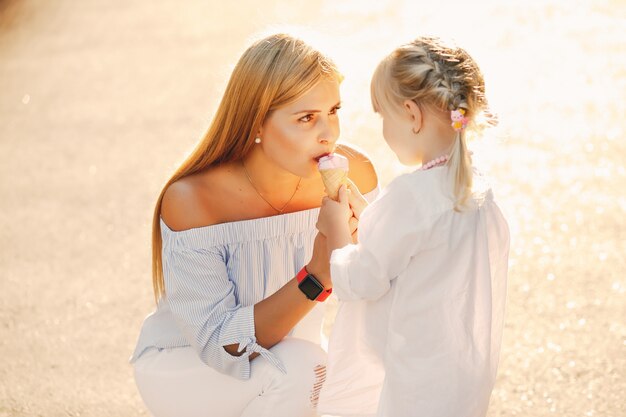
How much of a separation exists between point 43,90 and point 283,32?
15.6 ft

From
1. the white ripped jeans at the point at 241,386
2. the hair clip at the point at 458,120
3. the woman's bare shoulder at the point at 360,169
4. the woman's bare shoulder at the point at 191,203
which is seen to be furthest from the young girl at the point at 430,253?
the woman's bare shoulder at the point at 360,169

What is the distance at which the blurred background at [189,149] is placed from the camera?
3.72 m

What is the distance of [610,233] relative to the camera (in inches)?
177

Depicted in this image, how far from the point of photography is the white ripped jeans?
2918mm

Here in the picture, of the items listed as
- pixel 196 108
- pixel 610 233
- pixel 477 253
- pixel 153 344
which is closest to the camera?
pixel 477 253

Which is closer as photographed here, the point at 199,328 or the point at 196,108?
the point at 199,328

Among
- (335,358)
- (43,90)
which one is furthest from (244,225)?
(43,90)

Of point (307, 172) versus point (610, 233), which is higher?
point (307, 172)

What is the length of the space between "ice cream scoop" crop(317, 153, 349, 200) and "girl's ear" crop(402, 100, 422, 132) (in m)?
0.38

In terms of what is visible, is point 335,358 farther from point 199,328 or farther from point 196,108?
point 196,108

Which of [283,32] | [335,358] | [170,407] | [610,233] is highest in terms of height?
[283,32]

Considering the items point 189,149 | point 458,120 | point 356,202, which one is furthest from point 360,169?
point 189,149

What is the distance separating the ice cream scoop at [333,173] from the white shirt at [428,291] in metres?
0.29

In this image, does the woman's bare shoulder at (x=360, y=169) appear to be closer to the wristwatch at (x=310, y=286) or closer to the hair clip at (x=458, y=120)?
the wristwatch at (x=310, y=286)
